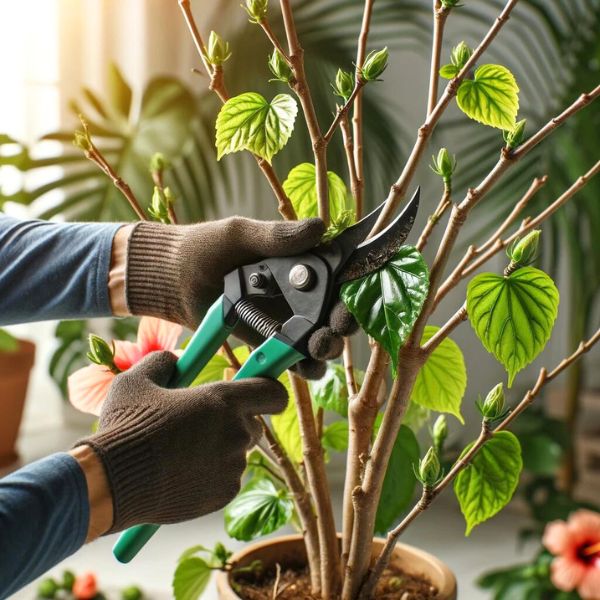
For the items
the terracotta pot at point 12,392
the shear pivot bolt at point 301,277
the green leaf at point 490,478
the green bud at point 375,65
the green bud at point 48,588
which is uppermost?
the green bud at point 375,65

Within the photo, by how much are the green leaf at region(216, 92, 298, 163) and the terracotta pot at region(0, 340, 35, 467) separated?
1.14m

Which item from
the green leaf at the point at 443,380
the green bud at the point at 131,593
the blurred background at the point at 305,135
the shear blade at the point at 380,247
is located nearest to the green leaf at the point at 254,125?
the shear blade at the point at 380,247

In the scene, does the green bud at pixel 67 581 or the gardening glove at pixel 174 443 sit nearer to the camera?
the gardening glove at pixel 174 443

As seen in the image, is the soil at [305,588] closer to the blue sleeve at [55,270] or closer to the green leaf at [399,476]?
the green leaf at [399,476]

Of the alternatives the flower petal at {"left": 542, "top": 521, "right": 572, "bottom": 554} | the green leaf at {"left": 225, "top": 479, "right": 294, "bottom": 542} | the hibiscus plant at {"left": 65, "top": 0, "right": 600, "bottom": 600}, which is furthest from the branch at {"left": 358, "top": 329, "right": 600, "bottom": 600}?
the flower petal at {"left": 542, "top": 521, "right": 572, "bottom": 554}

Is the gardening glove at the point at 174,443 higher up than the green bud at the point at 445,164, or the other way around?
the green bud at the point at 445,164

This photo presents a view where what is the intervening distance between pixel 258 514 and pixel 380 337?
304 mm

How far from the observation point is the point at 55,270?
30.4 inches

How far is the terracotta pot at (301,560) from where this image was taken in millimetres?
719

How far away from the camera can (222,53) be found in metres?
0.67

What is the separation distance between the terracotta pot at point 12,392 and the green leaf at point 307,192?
1.04m

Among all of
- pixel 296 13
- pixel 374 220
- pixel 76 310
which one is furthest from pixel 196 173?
pixel 374 220

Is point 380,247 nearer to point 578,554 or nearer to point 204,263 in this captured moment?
point 204,263

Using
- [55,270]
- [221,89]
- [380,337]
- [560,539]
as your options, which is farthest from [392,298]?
[560,539]
